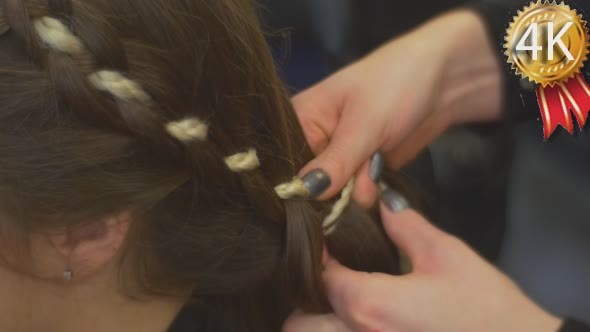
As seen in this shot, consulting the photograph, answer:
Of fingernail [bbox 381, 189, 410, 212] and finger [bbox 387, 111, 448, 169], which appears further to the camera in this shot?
finger [bbox 387, 111, 448, 169]

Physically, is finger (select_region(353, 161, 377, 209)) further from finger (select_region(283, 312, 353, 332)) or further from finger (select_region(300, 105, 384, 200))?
finger (select_region(283, 312, 353, 332))

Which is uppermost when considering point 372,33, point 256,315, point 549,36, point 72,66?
point 72,66

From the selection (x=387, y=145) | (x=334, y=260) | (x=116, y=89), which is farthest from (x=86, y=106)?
(x=387, y=145)

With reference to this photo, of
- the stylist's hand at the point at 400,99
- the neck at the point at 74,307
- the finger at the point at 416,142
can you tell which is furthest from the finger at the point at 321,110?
the neck at the point at 74,307

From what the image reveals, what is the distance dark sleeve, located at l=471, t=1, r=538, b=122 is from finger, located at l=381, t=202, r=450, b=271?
358 mm

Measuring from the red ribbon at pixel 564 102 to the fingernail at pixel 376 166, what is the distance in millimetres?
350

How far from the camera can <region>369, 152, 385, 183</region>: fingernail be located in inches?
36.3

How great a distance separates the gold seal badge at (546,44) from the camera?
1097 mm

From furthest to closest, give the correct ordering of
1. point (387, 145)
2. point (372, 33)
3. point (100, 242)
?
point (372, 33), point (387, 145), point (100, 242)

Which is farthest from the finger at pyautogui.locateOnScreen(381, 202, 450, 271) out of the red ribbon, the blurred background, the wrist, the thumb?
the red ribbon

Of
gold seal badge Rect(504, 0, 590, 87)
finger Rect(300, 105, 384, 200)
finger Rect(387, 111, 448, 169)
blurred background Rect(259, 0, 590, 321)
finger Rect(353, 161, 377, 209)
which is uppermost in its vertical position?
gold seal badge Rect(504, 0, 590, 87)

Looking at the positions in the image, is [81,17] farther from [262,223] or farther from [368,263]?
[368,263]

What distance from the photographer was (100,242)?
0.73 m

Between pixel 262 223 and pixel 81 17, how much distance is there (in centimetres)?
31
